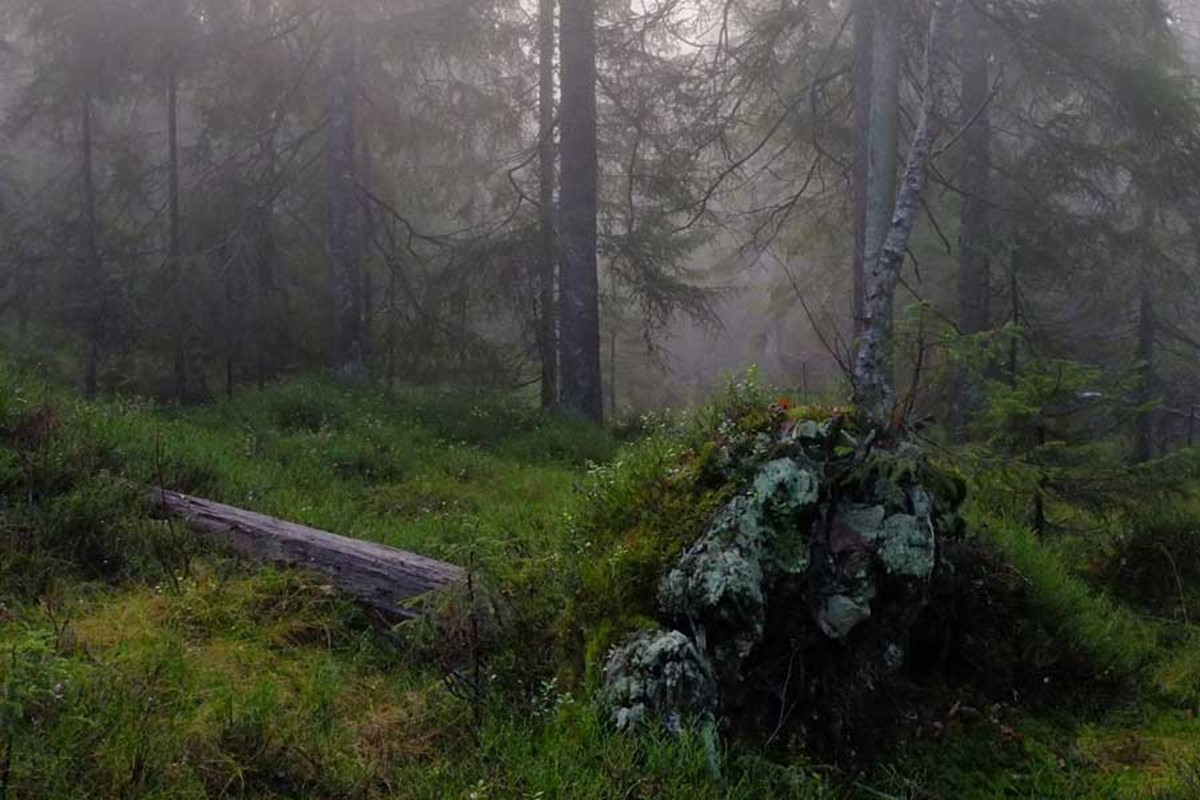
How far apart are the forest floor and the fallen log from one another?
139mm

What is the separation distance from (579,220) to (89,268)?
10.4m

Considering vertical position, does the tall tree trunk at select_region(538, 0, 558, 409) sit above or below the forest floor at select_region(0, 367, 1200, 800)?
above

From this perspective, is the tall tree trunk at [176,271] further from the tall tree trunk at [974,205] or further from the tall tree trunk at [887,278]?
the tall tree trunk at [974,205]

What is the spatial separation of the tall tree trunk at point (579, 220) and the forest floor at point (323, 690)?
5.47 meters

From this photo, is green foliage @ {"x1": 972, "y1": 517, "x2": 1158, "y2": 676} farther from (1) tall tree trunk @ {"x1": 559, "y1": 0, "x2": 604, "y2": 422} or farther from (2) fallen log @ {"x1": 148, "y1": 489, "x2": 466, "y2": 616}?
(1) tall tree trunk @ {"x1": 559, "y1": 0, "x2": 604, "y2": 422}

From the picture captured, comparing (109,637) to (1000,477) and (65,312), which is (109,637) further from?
(65,312)

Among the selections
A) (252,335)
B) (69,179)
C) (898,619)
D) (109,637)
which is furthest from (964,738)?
(69,179)

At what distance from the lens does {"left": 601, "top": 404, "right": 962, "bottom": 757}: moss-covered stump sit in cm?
381

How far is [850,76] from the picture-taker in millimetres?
11852

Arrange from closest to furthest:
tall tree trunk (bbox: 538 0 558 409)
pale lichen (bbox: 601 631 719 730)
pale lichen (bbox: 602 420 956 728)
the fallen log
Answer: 1. pale lichen (bbox: 601 631 719 730)
2. pale lichen (bbox: 602 420 956 728)
3. the fallen log
4. tall tree trunk (bbox: 538 0 558 409)

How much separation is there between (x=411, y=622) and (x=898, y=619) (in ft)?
7.93

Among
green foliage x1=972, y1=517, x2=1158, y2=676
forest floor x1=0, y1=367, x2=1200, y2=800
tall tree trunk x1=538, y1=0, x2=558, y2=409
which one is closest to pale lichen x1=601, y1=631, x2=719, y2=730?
forest floor x1=0, y1=367, x2=1200, y2=800

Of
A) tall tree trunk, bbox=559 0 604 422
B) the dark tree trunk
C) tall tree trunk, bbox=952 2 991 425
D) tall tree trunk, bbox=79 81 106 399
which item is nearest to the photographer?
tall tree trunk, bbox=559 0 604 422

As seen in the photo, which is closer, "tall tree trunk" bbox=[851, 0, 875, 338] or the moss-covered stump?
the moss-covered stump
